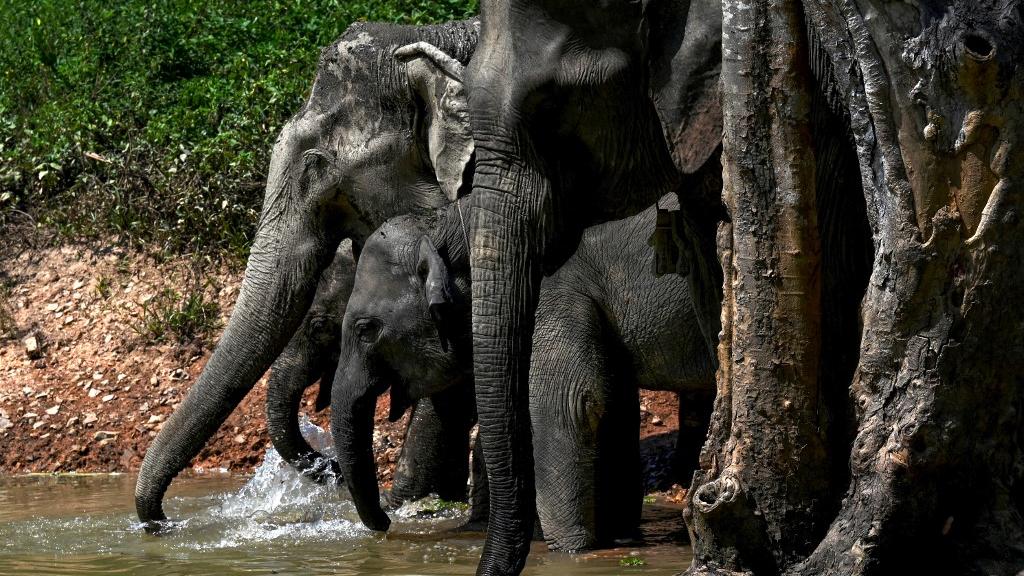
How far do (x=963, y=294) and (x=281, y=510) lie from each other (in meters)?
4.80

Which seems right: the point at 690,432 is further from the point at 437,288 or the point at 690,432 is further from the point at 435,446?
the point at 437,288

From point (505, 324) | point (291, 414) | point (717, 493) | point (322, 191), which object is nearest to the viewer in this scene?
point (717, 493)

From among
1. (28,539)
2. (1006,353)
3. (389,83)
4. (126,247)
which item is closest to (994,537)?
(1006,353)

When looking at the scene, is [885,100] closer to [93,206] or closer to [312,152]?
[312,152]

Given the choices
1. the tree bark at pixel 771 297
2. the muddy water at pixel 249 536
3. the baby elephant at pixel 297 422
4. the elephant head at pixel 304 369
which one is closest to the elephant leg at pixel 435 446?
the baby elephant at pixel 297 422

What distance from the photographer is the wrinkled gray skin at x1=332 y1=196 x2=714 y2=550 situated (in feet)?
23.0

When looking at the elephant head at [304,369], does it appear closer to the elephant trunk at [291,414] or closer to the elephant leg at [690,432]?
the elephant trunk at [291,414]

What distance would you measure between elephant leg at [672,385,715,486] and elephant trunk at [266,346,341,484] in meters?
1.73

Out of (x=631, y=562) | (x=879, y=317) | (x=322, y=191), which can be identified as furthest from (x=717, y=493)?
(x=322, y=191)

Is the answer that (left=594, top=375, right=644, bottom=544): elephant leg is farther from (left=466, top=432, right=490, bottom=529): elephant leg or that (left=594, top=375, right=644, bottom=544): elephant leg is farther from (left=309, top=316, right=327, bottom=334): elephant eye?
(left=309, top=316, right=327, bottom=334): elephant eye

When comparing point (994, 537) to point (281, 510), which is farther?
point (281, 510)

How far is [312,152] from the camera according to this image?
8.07m

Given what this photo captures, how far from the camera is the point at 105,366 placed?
34.7 ft

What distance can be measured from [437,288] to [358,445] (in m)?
0.81
